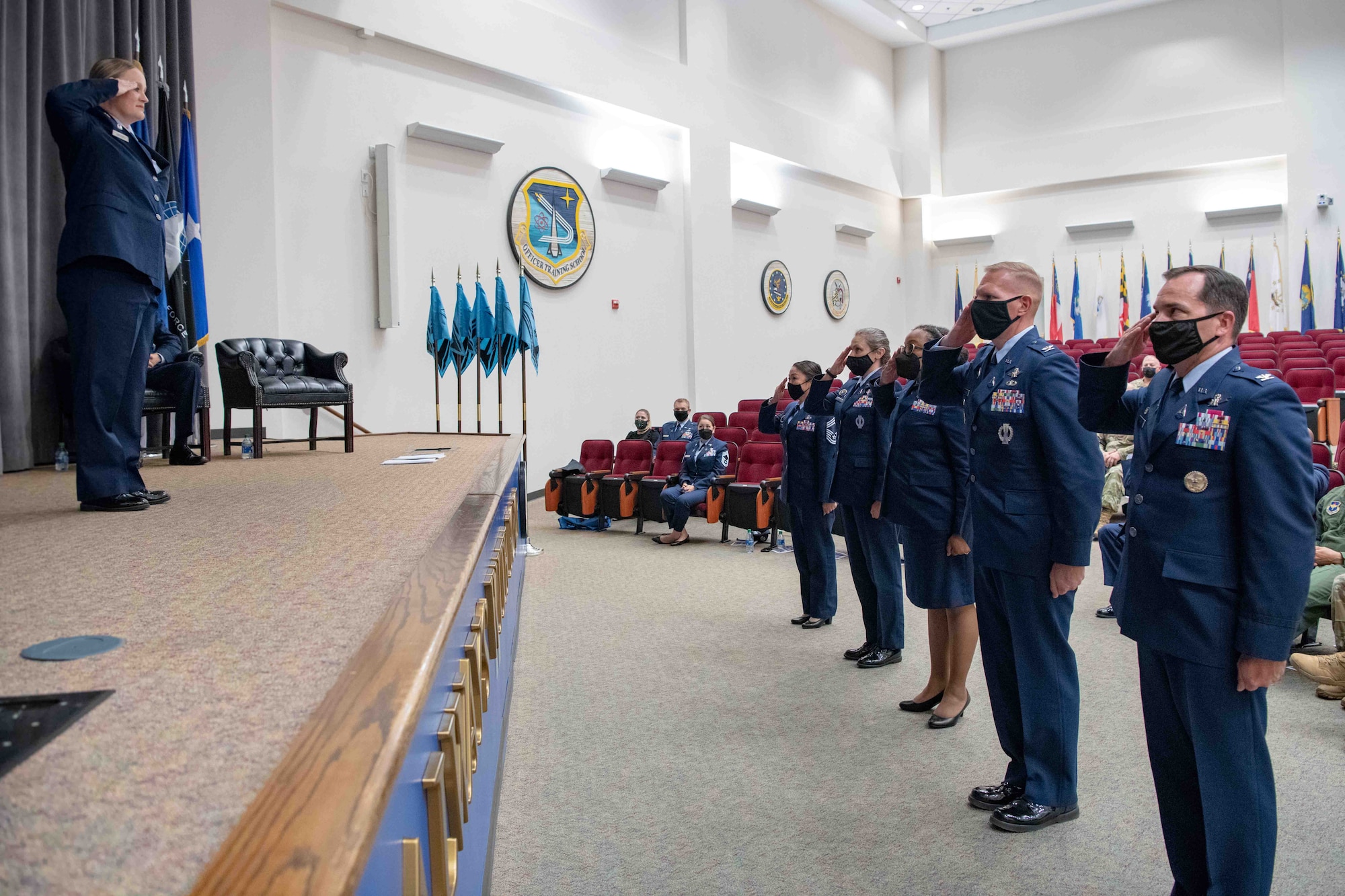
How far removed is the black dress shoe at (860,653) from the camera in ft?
13.1

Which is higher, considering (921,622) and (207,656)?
(207,656)

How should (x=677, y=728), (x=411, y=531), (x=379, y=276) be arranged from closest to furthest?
(x=411, y=531), (x=677, y=728), (x=379, y=276)

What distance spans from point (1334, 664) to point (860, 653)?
5.61 feet

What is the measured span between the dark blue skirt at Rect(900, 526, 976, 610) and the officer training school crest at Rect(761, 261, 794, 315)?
9640 millimetres

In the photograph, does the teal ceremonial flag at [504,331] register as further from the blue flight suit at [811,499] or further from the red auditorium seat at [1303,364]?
the red auditorium seat at [1303,364]

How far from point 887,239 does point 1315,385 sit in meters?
7.71

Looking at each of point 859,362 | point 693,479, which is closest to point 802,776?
point 859,362

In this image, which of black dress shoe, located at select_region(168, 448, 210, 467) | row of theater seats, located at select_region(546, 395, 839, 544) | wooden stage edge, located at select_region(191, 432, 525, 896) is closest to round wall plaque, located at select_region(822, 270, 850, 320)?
row of theater seats, located at select_region(546, 395, 839, 544)

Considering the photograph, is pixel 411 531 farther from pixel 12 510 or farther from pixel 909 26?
pixel 909 26

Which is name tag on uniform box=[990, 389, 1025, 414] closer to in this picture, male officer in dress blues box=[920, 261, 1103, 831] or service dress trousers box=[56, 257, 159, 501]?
male officer in dress blues box=[920, 261, 1103, 831]

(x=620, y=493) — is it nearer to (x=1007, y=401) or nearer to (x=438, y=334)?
(x=438, y=334)

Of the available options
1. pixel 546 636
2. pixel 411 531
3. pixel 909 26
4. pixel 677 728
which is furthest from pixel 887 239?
pixel 411 531

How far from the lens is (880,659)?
395 centimetres

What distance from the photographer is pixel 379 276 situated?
7.86m
